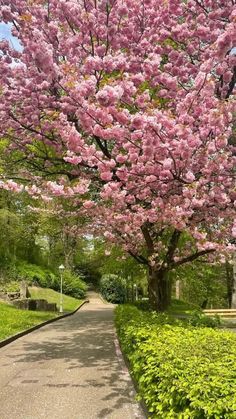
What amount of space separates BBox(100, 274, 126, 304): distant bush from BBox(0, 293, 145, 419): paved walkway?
36131mm

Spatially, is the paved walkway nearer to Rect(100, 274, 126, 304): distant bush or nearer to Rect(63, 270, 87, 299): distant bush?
Rect(63, 270, 87, 299): distant bush

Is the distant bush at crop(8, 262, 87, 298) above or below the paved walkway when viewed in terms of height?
above

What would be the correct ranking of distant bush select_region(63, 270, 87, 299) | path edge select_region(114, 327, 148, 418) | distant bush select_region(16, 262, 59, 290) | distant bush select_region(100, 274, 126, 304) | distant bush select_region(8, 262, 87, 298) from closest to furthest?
1. path edge select_region(114, 327, 148, 418)
2. distant bush select_region(16, 262, 59, 290)
3. distant bush select_region(8, 262, 87, 298)
4. distant bush select_region(63, 270, 87, 299)
5. distant bush select_region(100, 274, 126, 304)

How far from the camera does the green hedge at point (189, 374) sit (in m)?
4.48

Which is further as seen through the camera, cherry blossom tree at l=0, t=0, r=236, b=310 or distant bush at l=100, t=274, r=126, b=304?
distant bush at l=100, t=274, r=126, b=304

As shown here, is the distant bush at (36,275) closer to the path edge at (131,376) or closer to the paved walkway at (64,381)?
the path edge at (131,376)

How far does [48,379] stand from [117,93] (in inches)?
224

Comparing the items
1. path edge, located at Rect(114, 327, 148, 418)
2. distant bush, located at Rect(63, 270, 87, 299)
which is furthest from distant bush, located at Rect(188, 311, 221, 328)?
distant bush, located at Rect(63, 270, 87, 299)

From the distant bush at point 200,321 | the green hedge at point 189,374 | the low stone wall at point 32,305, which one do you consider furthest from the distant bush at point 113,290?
the green hedge at point 189,374

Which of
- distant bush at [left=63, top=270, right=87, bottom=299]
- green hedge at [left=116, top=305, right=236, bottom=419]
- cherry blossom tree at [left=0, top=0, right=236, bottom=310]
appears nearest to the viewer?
green hedge at [left=116, top=305, right=236, bottom=419]

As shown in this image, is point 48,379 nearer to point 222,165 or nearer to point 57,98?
point 222,165

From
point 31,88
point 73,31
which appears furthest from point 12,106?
point 73,31

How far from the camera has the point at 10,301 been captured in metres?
24.9

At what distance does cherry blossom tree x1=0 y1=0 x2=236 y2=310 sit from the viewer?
27.7ft
